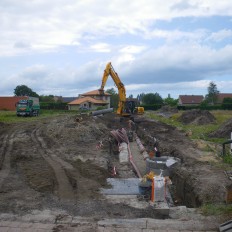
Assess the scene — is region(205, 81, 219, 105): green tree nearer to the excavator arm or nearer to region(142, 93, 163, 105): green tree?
region(142, 93, 163, 105): green tree

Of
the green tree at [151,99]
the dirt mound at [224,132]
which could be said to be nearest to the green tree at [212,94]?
the green tree at [151,99]

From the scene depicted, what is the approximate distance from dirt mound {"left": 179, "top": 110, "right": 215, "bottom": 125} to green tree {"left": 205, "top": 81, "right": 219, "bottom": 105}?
55.5 metres

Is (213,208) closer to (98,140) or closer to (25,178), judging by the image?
(25,178)

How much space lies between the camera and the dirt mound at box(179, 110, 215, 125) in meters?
36.3

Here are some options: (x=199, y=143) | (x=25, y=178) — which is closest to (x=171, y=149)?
(x=199, y=143)

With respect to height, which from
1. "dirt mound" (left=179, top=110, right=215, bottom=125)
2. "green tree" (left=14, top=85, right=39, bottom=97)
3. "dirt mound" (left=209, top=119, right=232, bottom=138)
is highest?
"green tree" (left=14, top=85, right=39, bottom=97)

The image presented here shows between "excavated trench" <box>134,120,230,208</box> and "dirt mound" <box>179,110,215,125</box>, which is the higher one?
"dirt mound" <box>179,110,215,125</box>

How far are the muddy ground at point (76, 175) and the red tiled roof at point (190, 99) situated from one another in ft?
303

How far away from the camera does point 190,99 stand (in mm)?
113625

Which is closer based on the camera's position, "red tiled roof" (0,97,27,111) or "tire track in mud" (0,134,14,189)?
"tire track in mud" (0,134,14,189)

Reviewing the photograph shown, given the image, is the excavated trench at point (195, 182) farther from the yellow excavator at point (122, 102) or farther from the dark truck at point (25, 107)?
the dark truck at point (25, 107)

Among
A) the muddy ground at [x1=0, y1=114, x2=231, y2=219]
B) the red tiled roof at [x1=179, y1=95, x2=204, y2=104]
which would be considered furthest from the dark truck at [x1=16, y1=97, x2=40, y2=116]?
the red tiled roof at [x1=179, y1=95, x2=204, y2=104]

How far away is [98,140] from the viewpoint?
2136cm

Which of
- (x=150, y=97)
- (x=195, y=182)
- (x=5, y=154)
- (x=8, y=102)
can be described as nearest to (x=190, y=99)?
(x=150, y=97)
